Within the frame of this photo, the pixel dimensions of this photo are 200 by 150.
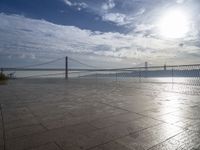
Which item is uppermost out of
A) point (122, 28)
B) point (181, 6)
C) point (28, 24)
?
point (28, 24)

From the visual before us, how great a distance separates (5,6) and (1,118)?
8976 millimetres

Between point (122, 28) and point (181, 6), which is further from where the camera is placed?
point (122, 28)

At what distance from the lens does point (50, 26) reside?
14.2 metres

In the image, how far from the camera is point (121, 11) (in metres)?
8.30

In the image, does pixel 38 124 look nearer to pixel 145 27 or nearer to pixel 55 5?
pixel 55 5

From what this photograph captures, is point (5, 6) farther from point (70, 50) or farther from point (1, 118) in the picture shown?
point (70, 50)

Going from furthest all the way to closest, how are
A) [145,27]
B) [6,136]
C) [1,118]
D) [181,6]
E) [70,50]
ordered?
[70,50]
[145,27]
[181,6]
[1,118]
[6,136]

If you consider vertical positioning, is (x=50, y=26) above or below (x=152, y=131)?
above

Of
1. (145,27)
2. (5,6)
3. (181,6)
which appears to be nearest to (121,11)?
(145,27)

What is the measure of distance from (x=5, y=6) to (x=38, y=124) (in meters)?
9.44

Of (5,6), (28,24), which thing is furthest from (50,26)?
(5,6)

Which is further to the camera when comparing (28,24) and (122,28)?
(28,24)

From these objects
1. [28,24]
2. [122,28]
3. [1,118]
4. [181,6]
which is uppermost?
[28,24]

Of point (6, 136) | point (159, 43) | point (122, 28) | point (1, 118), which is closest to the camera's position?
point (6, 136)
